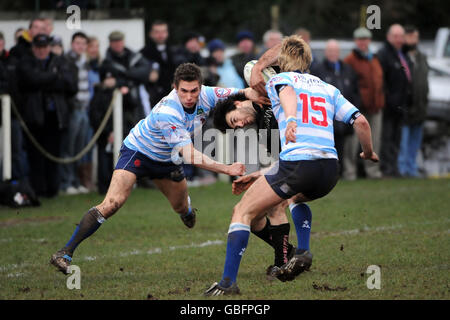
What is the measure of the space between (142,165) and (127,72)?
650cm

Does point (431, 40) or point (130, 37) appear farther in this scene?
point (431, 40)

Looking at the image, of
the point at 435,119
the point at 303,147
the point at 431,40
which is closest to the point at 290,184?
the point at 303,147

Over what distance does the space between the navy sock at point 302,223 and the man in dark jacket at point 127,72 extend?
7316mm

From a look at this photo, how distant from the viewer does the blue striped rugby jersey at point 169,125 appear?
24.7 feet

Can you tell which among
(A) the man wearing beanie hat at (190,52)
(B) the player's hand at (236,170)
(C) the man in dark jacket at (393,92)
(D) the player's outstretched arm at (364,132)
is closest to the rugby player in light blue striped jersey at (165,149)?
(B) the player's hand at (236,170)

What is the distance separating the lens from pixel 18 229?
10.8 metres

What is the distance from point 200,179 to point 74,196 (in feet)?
9.68

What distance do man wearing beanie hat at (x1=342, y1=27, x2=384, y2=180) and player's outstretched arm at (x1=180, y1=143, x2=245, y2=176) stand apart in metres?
9.05

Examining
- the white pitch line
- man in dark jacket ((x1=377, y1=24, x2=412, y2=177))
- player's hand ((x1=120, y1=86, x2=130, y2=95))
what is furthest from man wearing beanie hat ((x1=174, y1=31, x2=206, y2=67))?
the white pitch line

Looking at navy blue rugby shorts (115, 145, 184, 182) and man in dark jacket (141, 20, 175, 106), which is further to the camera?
man in dark jacket (141, 20, 175, 106)

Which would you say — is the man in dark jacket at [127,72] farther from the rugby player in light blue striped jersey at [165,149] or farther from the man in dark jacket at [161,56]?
the rugby player in light blue striped jersey at [165,149]

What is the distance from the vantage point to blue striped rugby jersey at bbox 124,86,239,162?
753 centimetres

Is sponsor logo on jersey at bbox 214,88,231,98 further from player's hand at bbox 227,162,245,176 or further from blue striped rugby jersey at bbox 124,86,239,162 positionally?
player's hand at bbox 227,162,245,176

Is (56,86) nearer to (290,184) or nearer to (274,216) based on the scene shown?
(274,216)
